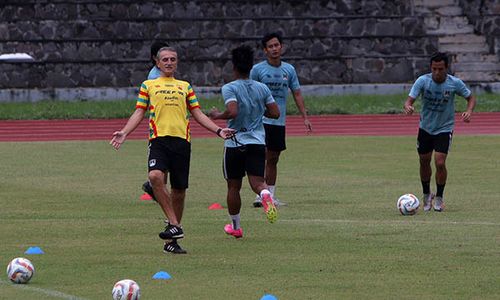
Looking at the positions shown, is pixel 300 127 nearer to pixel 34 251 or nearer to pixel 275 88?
pixel 275 88

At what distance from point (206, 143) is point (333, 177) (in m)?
7.06

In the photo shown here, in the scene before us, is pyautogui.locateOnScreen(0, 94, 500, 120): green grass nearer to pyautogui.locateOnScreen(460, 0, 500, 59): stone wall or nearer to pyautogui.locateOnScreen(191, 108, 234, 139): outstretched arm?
pyautogui.locateOnScreen(460, 0, 500, 59): stone wall

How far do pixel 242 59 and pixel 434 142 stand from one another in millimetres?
3737

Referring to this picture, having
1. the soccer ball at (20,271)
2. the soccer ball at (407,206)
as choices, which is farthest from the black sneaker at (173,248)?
the soccer ball at (407,206)

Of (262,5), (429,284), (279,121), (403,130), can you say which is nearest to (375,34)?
(262,5)

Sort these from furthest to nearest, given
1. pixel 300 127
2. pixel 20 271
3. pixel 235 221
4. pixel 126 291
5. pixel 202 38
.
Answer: pixel 202 38 < pixel 300 127 < pixel 235 221 < pixel 20 271 < pixel 126 291

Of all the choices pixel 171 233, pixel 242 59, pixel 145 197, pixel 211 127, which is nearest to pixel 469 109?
pixel 242 59

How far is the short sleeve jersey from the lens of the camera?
1332 cm

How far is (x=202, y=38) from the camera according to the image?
39094 mm

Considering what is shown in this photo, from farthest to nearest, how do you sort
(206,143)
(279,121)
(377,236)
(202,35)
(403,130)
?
(202,35)
(403,130)
(206,143)
(279,121)
(377,236)

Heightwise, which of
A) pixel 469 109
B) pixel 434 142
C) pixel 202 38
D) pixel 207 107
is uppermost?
pixel 469 109

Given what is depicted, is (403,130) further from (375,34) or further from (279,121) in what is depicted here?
(279,121)

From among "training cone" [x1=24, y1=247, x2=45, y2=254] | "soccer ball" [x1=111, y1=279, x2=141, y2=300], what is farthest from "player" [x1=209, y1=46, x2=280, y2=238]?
"soccer ball" [x1=111, y1=279, x2=141, y2=300]

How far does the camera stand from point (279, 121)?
18125mm
